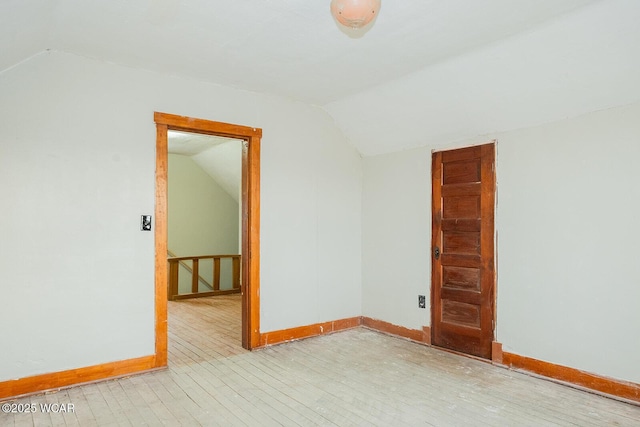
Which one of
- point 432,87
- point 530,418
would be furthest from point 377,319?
point 432,87

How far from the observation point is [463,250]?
3.77 m

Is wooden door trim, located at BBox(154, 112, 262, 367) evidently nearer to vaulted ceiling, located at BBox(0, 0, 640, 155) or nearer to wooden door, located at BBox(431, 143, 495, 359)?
vaulted ceiling, located at BBox(0, 0, 640, 155)

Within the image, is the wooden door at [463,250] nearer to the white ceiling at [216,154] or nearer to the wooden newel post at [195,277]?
the white ceiling at [216,154]

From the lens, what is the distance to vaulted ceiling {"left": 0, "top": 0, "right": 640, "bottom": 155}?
2348mm

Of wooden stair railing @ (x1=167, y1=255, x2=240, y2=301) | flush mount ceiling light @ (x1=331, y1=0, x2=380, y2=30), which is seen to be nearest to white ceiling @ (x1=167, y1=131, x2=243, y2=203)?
wooden stair railing @ (x1=167, y1=255, x2=240, y2=301)

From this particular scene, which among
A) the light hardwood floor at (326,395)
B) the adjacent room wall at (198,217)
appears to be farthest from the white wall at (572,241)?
the adjacent room wall at (198,217)

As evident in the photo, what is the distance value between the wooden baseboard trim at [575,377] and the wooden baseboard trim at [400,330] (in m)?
0.79

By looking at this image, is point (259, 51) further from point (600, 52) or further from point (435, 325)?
point (435, 325)

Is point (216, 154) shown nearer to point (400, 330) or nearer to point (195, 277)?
point (195, 277)

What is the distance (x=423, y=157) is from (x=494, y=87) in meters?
1.10

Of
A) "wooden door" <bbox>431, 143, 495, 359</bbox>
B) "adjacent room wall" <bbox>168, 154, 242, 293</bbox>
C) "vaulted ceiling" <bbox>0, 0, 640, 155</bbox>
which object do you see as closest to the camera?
"vaulted ceiling" <bbox>0, 0, 640, 155</bbox>

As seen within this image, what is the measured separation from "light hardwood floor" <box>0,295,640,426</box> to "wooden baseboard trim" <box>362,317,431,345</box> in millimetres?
188

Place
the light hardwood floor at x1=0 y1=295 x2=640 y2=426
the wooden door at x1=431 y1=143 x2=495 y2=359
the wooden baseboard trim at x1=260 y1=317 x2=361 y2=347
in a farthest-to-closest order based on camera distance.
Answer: the wooden baseboard trim at x1=260 y1=317 x2=361 y2=347, the wooden door at x1=431 y1=143 x2=495 y2=359, the light hardwood floor at x1=0 y1=295 x2=640 y2=426

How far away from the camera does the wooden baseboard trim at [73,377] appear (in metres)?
2.79
